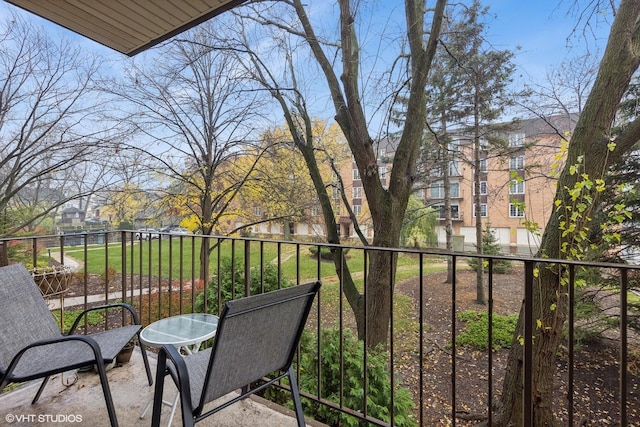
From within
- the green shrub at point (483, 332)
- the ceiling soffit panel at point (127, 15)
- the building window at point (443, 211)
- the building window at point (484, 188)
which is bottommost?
the green shrub at point (483, 332)

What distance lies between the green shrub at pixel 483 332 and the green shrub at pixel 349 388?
5277 mm

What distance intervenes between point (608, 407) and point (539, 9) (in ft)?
19.4

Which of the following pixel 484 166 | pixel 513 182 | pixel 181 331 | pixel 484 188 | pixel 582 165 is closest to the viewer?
pixel 181 331

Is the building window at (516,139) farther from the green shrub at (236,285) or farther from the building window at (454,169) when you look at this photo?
the green shrub at (236,285)

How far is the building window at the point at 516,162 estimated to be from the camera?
26.6 feet

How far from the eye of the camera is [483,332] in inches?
284

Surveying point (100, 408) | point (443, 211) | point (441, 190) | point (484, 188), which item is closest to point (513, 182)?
point (100, 408)

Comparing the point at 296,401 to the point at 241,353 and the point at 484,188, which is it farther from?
the point at 484,188

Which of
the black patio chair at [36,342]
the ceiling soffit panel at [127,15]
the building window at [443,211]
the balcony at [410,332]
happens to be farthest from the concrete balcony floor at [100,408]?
the building window at [443,211]

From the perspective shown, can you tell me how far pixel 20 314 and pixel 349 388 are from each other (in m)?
2.08

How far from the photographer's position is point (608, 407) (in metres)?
4.83

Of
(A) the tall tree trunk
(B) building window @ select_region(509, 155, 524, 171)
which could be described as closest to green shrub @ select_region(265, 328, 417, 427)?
(A) the tall tree trunk

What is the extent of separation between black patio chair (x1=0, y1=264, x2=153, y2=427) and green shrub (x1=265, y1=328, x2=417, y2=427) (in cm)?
123

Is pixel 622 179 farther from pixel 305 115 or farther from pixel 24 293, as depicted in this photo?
pixel 24 293
